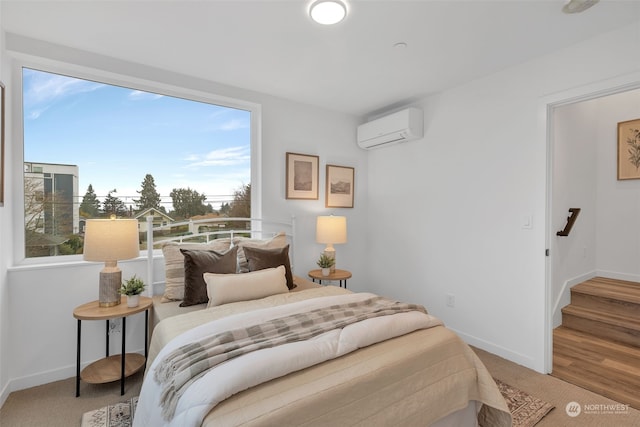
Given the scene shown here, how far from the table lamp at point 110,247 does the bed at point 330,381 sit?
1.60ft

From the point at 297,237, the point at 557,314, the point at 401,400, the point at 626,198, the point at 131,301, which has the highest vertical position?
the point at 626,198

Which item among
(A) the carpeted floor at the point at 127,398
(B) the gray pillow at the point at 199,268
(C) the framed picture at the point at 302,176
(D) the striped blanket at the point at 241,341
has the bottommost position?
(A) the carpeted floor at the point at 127,398

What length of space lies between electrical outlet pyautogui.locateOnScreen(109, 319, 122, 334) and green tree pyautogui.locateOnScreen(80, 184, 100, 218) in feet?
2.91

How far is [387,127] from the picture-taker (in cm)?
353

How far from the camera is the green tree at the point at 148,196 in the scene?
2777 mm

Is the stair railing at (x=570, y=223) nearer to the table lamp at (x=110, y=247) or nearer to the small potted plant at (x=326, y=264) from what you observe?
the small potted plant at (x=326, y=264)

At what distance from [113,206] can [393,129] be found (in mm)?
2831

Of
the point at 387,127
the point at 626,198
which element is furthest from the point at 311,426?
the point at 626,198

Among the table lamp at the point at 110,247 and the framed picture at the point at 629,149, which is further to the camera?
the framed picture at the point at 629,149

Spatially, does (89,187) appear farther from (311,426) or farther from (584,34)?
(584,34)

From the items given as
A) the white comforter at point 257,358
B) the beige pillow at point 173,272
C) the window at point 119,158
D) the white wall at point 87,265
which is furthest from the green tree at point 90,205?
the white comforter at point 257,358

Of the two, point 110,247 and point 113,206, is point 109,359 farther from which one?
point 113,206

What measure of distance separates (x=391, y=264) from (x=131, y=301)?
2715 millimetres

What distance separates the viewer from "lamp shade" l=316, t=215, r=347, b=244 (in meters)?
3.37
